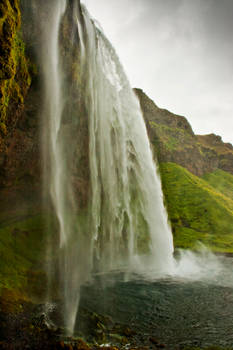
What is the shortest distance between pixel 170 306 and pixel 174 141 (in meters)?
91.0

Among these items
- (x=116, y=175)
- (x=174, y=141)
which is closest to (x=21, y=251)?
(x=116, y=175)

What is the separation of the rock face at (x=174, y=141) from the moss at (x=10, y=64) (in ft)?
236

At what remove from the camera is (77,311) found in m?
11.4

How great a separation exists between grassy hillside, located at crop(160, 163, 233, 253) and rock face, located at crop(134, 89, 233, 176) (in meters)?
14.1

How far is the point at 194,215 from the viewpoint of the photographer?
5600cm

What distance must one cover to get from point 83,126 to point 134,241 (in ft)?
53.0

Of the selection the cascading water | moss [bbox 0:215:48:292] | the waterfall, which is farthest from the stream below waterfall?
the cascading water

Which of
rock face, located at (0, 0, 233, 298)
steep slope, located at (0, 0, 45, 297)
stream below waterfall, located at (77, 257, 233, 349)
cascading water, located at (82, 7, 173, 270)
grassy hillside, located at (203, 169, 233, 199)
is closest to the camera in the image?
stream below waterfall, located at (77, 257, 233, 349)

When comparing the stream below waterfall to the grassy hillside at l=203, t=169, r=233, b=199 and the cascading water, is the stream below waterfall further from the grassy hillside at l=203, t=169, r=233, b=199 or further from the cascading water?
the grassy hillside at l=203, t=169, r=233, b=199

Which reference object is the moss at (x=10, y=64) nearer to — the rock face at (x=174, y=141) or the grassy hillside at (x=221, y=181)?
the rock face at (x=174, y=141)

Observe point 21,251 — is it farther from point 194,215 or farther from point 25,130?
point 194,215

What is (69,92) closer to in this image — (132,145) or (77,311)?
(132,145)

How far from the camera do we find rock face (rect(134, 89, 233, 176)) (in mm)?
88250

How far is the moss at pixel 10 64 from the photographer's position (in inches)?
370
